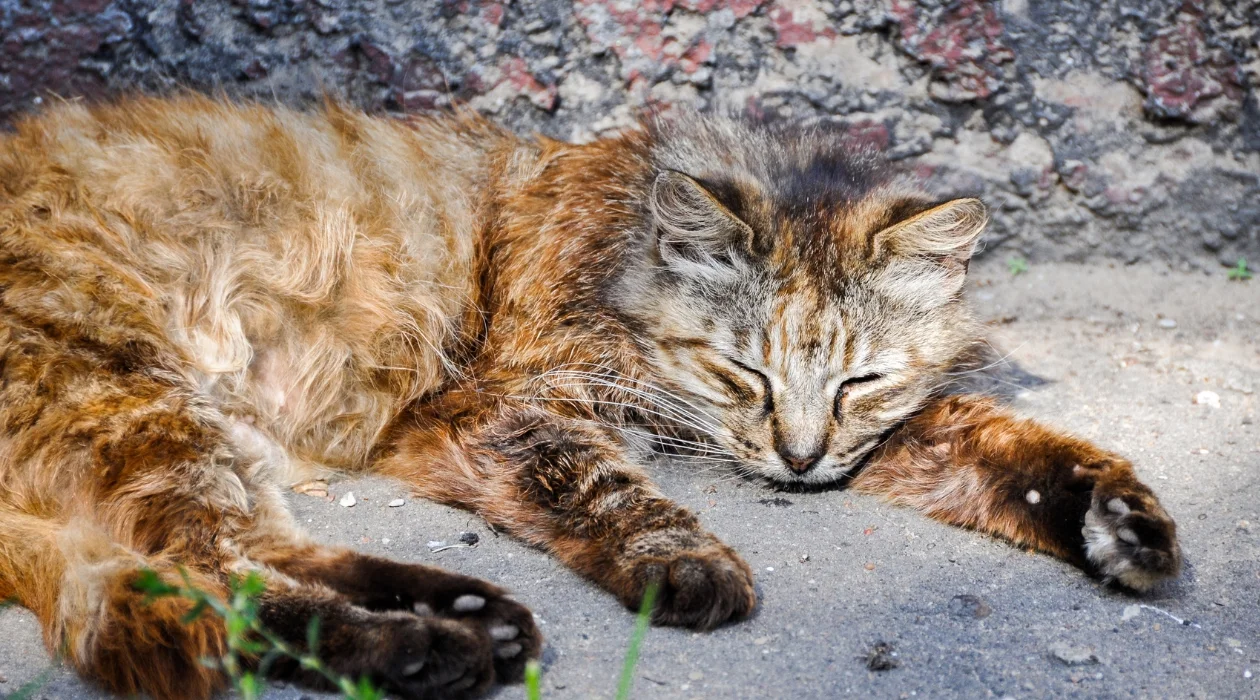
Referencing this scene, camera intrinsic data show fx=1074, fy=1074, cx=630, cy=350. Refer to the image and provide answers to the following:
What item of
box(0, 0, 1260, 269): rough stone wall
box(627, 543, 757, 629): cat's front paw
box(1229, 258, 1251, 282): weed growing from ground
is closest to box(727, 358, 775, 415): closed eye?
box(627, 543, 757, 629): cat's front paw

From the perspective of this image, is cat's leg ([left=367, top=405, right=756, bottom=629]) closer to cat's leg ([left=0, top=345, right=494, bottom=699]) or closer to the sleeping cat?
the sleeping cat

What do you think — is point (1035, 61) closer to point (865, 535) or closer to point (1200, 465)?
point (1200, 465)

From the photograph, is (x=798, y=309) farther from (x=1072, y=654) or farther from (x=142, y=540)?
(x=142, y=540)

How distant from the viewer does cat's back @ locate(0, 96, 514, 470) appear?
3035 millimetres

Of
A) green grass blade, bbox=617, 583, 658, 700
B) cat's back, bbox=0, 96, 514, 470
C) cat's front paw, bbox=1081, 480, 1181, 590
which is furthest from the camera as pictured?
cat's back, bbox=0, 96, 514, 470

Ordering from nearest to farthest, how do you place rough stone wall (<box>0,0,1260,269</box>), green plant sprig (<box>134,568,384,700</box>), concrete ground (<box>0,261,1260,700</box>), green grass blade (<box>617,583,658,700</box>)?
green plant sprig (<box>134,568,384,700</box>) < green grass blade (<box>617,583,658,700</box>) < concrete ground (<box>0,261,1260,700</box>) < rough stone wall (<box>0,0,1260,269</box>)

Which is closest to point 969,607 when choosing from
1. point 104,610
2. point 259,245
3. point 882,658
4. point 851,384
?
point 882,658

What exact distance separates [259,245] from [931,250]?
209 centimetres

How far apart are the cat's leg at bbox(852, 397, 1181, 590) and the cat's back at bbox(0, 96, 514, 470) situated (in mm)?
1562

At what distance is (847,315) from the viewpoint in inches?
129

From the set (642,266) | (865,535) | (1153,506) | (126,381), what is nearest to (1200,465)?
(1153,506)

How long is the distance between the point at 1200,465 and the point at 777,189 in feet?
5.55

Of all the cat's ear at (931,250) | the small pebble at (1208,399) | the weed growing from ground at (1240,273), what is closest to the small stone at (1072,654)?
the cat's ear at (931,250)

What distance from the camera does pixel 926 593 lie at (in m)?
2.86
